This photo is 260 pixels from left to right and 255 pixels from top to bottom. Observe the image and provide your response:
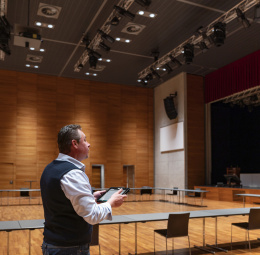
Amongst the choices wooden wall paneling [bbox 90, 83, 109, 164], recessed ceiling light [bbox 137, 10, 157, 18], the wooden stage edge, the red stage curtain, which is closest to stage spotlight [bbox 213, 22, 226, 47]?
recessed ceiling light [bbox 137, 10, 157, 18]

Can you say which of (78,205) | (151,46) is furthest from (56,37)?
(78,205)

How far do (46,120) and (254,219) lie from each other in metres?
12.3

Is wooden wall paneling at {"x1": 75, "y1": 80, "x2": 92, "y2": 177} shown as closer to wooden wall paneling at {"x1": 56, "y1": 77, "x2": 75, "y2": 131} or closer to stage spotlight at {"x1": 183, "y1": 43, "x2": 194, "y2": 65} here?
wooden wall paneling at {"x1": 56, "y1": 77, "x2": 75, "y2": 131}

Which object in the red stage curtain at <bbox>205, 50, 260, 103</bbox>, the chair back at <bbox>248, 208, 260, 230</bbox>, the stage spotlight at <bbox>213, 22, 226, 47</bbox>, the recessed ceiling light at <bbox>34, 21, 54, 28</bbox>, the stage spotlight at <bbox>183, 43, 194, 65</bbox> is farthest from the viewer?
the red stage curtain at <bbox>205, 50, 260, 103</bbox>

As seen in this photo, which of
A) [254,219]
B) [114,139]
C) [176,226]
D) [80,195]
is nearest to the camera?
[80,195]

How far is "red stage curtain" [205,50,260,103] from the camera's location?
1231 cm

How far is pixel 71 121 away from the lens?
53.0 feet

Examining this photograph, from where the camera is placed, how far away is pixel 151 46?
1204cm

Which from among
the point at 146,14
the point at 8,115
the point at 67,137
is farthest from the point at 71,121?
the point at 67,137

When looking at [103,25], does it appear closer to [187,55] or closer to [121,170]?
[187,55]

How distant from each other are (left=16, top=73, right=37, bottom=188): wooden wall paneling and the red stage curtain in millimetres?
8398

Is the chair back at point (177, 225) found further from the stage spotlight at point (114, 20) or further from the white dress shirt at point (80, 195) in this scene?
the stage spotlight at point (114, 20)

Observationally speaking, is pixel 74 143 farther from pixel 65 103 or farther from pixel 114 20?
pixel 65 103

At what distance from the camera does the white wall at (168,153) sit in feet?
50.4
